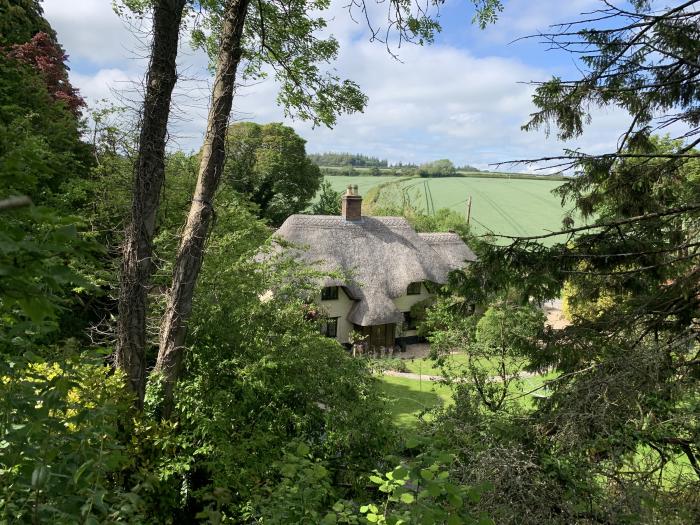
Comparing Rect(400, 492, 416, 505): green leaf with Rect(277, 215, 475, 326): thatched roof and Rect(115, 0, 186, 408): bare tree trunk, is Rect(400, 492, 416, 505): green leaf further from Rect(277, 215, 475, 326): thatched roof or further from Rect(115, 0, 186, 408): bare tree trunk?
Rect(277, 215, 475, 326): thatched roof

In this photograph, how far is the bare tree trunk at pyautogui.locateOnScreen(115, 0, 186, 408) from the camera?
5.42m

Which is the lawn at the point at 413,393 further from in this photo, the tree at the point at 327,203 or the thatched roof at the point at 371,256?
the tree at the point at 327,203

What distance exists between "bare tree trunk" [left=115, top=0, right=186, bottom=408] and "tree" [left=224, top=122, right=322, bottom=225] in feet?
79.4

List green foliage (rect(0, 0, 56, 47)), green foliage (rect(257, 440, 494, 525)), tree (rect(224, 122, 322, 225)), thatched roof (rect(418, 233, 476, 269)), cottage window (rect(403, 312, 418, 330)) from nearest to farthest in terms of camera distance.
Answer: green foliage (rect(257, 440, 494, 525)), green foliage (rect(0, 0, 56, 47)), cottage window (rect(403, 312, 418, 330)), thatched roof (rect(418, 233, 476, 269)), tree (rect(224, 122, 322, 225))

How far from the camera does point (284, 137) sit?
32.9 m

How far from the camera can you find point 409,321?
22406 mm

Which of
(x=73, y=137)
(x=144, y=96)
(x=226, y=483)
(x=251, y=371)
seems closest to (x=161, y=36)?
(x=144, y=96)

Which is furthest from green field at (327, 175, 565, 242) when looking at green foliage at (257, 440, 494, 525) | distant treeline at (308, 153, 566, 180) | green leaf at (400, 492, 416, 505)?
green leaf at (400, 492, 416, 505)

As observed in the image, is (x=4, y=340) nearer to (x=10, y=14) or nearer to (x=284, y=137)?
(x=10, y=14)

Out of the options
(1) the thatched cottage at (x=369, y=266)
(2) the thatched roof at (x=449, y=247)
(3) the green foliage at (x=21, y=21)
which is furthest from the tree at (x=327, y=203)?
(3) the green foliage at (x=21, y=21)

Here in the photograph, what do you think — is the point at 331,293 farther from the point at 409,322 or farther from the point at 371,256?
the point at 409,322

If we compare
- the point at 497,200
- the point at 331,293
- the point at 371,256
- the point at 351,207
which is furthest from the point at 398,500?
the point at 497,200

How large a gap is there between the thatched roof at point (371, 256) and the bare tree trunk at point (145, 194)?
44.5 feet

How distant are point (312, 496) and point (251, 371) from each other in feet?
8.17
